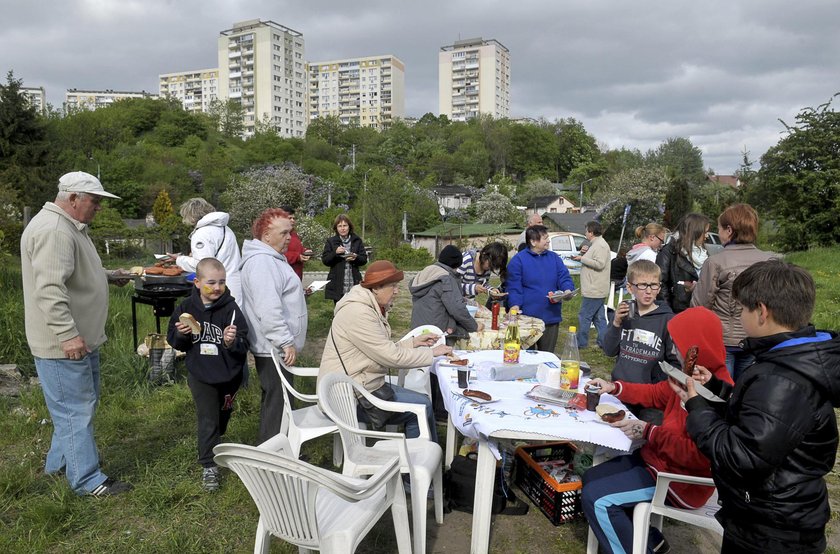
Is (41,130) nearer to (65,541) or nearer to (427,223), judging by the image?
(427,223)

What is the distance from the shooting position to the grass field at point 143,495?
2.95 m

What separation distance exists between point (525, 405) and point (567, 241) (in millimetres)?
16678

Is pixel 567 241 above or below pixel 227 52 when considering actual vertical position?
below

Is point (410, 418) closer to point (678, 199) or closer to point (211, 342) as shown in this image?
point (211, 342)

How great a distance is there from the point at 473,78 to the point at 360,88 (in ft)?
72.8

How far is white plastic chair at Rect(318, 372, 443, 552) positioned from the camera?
273cm

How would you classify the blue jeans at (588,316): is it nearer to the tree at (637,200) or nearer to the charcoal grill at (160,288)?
the charcoal grill at (160,288)

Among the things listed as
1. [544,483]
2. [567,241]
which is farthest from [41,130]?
[544,483]

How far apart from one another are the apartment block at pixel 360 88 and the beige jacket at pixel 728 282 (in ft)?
344

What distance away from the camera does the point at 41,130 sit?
99.6 ft

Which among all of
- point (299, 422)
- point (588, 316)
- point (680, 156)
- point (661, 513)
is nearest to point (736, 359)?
point (661, 513)

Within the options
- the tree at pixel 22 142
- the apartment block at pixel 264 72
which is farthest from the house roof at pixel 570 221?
the apartment block at pixel 264 72

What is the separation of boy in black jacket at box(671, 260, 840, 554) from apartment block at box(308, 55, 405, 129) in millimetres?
106917

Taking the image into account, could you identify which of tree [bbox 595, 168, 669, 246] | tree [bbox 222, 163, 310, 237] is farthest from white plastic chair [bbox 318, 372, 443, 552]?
tree [bbox 595, 168, 669, 246]
